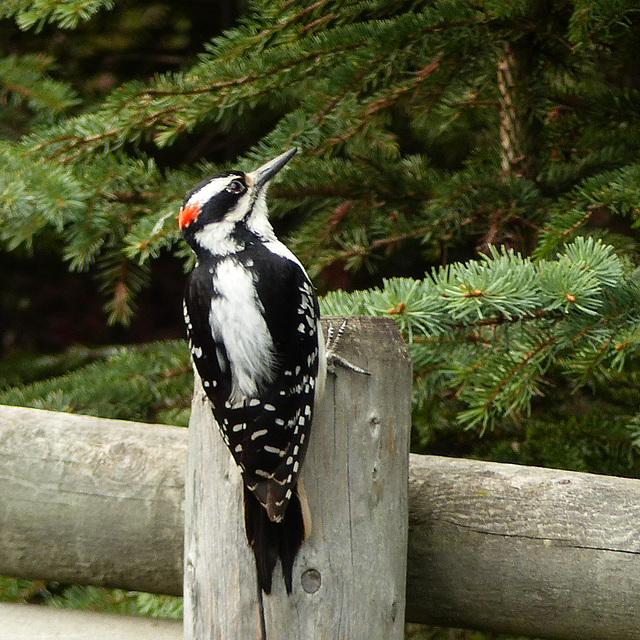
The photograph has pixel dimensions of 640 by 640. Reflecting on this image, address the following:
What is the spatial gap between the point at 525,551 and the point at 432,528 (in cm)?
18

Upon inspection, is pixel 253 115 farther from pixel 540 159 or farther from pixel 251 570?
pixel 251 570

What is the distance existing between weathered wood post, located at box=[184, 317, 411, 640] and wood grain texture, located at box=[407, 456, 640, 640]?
15 cm

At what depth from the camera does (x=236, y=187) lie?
181 centimetres

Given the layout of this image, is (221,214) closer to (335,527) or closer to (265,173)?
(265,173)

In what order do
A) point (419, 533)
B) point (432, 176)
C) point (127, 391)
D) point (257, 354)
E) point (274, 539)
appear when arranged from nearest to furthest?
point (274, 539)
point (257, 354)
point (419, 533)
point (432, 176)
point (127, 391)

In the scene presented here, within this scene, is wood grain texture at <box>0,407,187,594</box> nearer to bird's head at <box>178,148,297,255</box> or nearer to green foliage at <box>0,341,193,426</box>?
bird's head at <box>178,148,297,255</box>

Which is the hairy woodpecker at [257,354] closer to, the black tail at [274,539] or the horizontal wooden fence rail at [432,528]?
the black tail at [274,539]

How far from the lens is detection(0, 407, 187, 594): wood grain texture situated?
1727 mm

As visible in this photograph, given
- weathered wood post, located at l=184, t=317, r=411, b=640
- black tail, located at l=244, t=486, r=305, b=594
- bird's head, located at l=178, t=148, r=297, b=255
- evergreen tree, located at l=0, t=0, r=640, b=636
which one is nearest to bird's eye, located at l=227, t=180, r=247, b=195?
bird's head, located at l=178, t=148, r=297, b=255

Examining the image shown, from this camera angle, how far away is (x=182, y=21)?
11.8 feet

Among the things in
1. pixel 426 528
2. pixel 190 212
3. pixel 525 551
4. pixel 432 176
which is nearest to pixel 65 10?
pixel 190 212

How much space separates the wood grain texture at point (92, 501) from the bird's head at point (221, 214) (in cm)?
42

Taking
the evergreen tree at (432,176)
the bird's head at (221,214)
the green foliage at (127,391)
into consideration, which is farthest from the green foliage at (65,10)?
the green foliage at (127,391)

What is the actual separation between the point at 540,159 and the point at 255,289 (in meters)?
1.17
